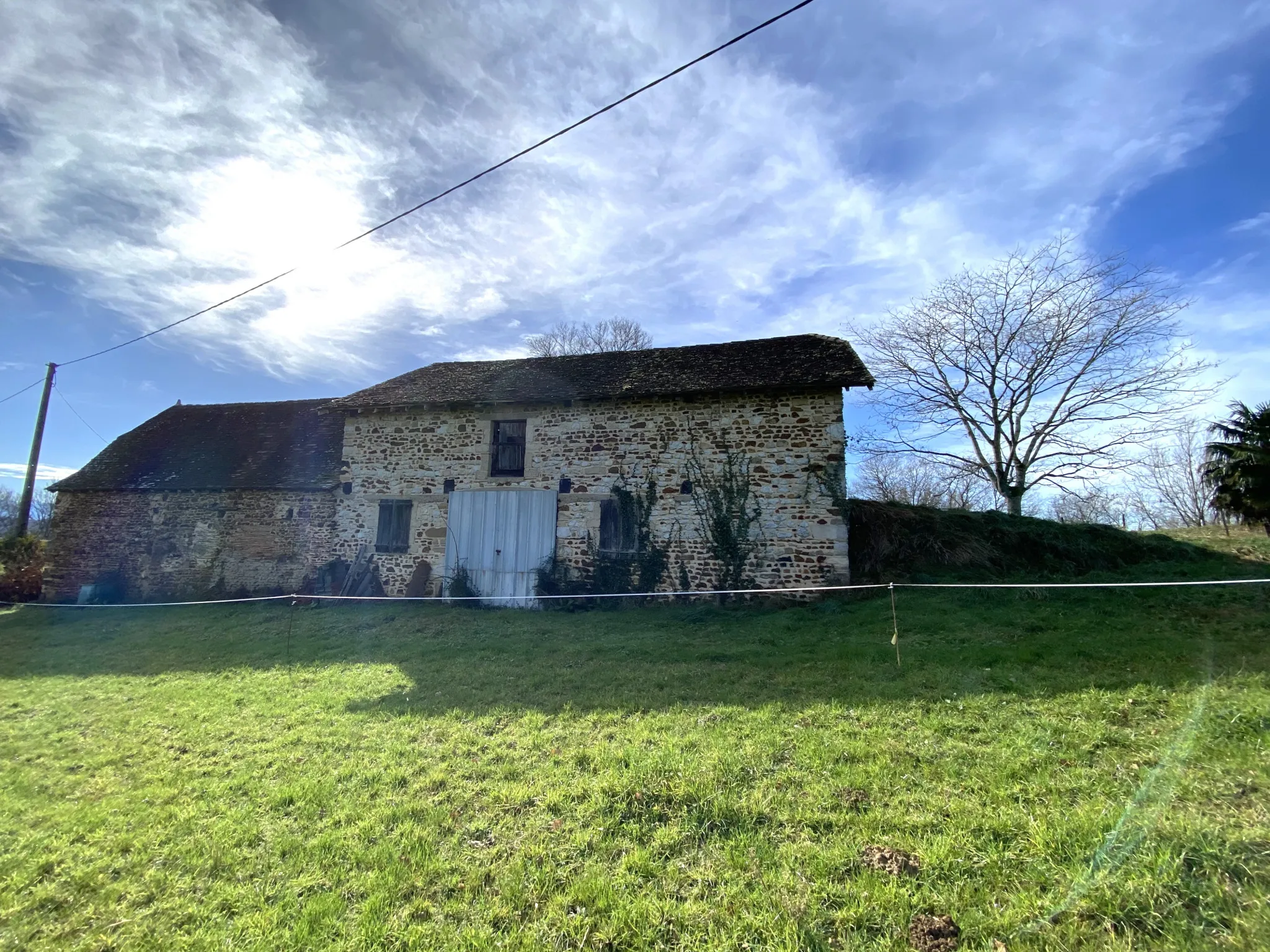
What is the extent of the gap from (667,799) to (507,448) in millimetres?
10535

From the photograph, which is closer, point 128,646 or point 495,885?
point 495,885

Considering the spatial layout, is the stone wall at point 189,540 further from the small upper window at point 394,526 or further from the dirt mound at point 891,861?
the dirt mound at point 891,861

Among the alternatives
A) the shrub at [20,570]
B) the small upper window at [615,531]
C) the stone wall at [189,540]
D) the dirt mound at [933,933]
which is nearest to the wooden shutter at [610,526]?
the small upper window at [615,531]

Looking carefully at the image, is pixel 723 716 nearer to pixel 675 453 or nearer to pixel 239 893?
pixel 239 893

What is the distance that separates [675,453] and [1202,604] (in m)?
8.79

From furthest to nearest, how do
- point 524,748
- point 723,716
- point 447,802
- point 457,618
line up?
point 457,618, point 723,716, point 524,748, point 447,802

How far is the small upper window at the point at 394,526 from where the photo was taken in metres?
13.6

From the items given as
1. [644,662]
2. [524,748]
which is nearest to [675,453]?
[644,662]

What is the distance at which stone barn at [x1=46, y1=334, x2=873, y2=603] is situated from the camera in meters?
11.6

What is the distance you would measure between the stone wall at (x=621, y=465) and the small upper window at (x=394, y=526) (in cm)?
16

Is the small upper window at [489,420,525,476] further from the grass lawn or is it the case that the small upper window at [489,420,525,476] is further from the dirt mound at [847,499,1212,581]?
the dirt mound at [847,499,1212,581]

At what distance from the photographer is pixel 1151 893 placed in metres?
2.59

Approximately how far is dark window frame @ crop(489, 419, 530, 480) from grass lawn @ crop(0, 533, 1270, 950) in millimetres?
6189

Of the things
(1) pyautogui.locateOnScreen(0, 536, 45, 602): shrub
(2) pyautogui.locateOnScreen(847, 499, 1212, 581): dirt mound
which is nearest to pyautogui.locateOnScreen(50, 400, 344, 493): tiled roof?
(1) pyautogui.locateOnScreen(0, 536, 45, 602): shrub
